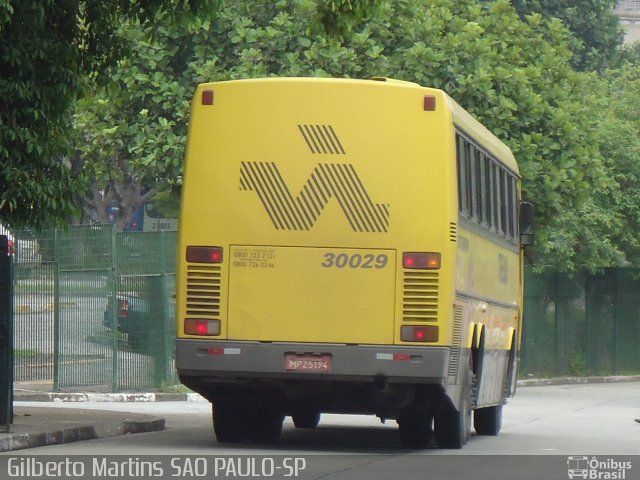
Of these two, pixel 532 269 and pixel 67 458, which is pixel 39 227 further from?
pixel 532 269

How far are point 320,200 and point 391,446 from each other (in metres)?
3.31

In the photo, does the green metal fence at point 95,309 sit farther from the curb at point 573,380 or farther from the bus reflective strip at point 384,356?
the curb at point 573,380

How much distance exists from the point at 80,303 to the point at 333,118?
390 inches

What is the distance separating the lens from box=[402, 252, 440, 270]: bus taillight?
14531mm

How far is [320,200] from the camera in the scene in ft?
48.3

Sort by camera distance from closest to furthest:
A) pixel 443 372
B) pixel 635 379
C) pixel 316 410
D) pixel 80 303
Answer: pixel 443 372, pixel 316 410, pixel 80 303, pixel 635 379

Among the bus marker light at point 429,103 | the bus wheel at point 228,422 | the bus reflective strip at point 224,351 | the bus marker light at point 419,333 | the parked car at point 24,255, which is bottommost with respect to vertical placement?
the bus wheel at point 228,422

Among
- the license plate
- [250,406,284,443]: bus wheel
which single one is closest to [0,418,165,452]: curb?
[250,406,284,443]: bus wheel

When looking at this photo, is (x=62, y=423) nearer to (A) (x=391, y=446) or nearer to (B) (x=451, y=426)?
(A) (x=391, y=446)

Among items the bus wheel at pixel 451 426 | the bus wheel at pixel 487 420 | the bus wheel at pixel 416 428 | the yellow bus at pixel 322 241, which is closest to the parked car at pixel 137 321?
the bus wheel at pixel 487 420

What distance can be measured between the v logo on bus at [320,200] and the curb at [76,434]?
3005mm

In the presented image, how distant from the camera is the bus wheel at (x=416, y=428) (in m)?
16.0

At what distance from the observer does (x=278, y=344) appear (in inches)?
575

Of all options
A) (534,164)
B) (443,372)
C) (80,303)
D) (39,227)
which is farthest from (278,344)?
(534,164)
